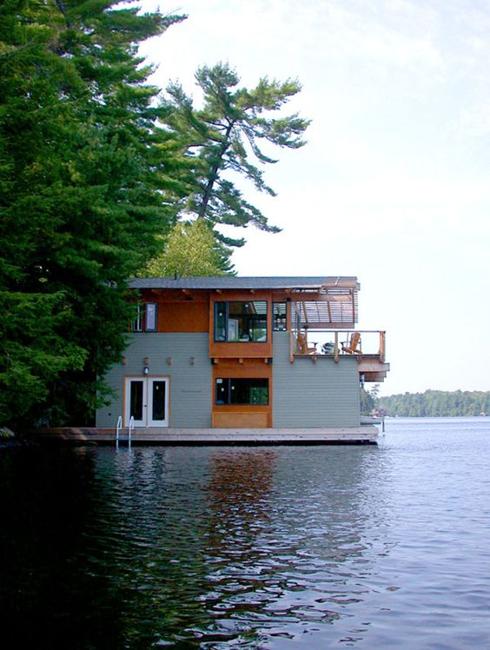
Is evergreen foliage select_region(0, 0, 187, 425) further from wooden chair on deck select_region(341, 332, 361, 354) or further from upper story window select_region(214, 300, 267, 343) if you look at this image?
wooden chair on deck select_region(341, 332, 361, 354)

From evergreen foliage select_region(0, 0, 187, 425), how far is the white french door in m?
1.90

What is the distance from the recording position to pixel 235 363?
28.7 meters

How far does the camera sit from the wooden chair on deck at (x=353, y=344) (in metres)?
28.3

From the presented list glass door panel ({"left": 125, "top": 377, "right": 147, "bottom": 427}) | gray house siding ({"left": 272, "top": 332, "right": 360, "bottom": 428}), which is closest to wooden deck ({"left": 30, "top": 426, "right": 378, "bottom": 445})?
gray house siding ({"left": 272, "top": 332, "right": 360, "bottom": 428})

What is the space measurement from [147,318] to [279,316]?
17.3 feet

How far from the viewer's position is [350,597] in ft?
20.3

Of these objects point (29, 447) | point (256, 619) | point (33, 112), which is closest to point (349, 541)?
point (256, 619)

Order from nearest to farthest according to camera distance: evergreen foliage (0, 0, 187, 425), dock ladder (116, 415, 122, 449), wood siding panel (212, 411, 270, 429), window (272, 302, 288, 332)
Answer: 1. evergreen foliage (0, 0, 187, 425)
2. dock ladder (116, 415, 122, 449)
3. wood siding panel (212, 411, 270, 429)
4. window (272, 302, 288, 332)

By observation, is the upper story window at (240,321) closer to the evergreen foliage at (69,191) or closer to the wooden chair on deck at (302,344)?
the wooden chair on deck at (302,344)

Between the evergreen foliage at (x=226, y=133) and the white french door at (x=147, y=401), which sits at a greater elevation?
the evergreen foliage at (x=226, y=133)

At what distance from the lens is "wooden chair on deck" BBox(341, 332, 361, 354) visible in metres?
28.3

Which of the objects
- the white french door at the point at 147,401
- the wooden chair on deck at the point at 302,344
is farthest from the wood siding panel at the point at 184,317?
the wooden chair on deck at the point at 302,344

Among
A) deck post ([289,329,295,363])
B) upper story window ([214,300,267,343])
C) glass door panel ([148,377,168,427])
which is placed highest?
upper story window ([214,300,267,343])

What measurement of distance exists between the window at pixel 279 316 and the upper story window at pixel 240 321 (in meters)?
0.49
